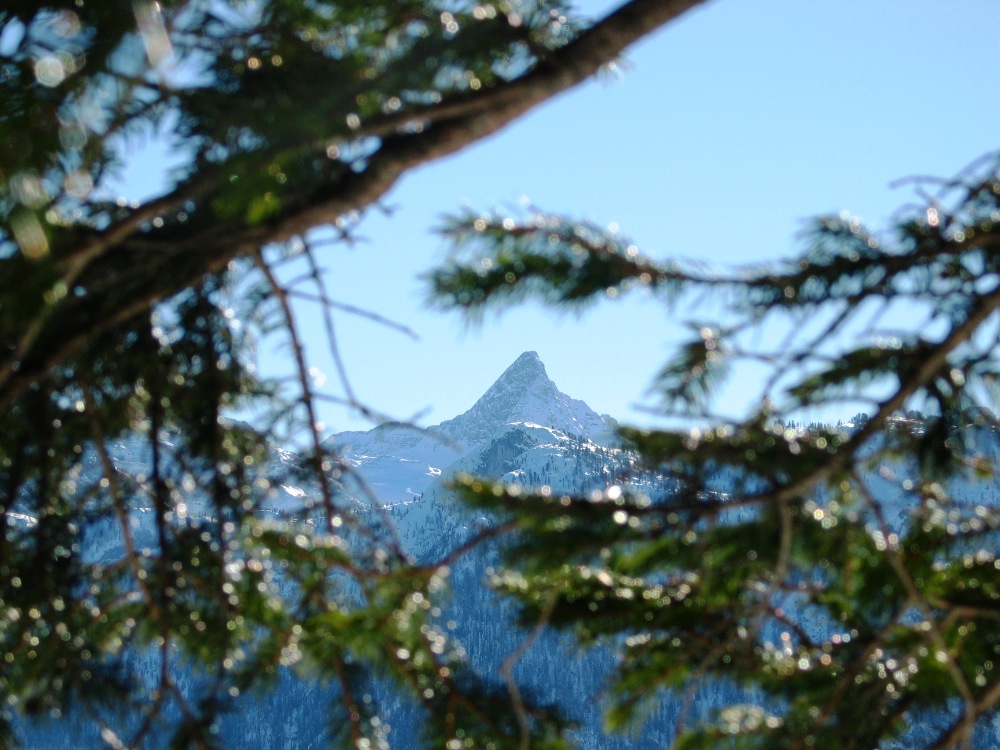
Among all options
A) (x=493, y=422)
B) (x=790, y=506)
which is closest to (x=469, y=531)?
(x=790, y=506)

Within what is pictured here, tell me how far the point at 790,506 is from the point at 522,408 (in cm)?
13587

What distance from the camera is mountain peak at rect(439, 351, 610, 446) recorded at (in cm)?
13338

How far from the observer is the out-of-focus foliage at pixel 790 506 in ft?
2.94

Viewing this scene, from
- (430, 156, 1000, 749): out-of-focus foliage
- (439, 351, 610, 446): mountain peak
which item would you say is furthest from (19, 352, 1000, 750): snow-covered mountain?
(430, 156, 1000, 749): out-of-focus foliage

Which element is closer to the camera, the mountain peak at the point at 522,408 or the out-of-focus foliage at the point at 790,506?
the out-of-focus foliage at the point at 790,506

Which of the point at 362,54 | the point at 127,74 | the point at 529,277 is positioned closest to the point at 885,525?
the point at 529,277

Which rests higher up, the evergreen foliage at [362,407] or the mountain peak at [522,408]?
the mountain peak at [522,408]

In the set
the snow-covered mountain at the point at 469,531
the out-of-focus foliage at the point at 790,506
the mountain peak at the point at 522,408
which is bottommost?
the out-of-focus foliage at the point at 790,506

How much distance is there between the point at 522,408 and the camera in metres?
137

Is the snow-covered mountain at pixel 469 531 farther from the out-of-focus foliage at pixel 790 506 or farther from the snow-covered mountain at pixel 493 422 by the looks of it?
the out-of-focus foliage at pixel 790 506

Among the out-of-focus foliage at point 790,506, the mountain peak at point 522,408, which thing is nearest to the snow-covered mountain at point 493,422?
the mountain peak at point 522,408

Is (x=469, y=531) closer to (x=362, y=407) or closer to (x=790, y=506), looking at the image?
(x=362, y=407)

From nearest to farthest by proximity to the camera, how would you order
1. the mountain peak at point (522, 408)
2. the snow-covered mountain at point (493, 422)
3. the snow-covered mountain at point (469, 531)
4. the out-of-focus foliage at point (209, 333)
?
Result: the out-of-focus foliage at point (209, 333) → the snow-covered mountain at point (469, 531) → the snow-covered mountain at point (493, 422) → the mountain peak at point (522, 408)

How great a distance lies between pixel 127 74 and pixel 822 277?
77cm
